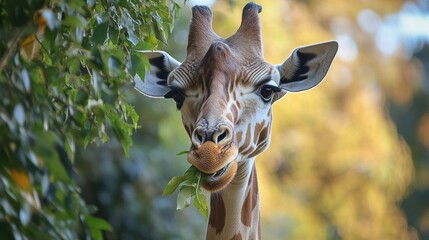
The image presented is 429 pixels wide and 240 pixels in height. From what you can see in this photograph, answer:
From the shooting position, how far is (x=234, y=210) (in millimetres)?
4723

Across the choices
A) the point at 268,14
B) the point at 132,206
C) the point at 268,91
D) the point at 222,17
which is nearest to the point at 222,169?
the point at 268,91

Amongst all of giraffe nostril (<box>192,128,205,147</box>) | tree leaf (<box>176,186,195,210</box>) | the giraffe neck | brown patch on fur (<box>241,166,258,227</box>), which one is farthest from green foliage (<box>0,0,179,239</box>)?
brown patch on fur (<box>241,166,258,227</box>)

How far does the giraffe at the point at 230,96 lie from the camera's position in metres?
4.21

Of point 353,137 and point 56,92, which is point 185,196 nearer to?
point 56,92

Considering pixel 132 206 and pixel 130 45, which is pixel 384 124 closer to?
pixel 132 206

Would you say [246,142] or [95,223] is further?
[246,142]

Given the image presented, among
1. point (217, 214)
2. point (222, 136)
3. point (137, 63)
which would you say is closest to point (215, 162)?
point (222, 136)

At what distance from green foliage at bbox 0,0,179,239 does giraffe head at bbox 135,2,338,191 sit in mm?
310

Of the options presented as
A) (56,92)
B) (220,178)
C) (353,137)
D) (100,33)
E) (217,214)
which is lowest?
(353,137)

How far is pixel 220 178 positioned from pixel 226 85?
45 centimetres

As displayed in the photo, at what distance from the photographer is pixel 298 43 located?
1819 centimetres

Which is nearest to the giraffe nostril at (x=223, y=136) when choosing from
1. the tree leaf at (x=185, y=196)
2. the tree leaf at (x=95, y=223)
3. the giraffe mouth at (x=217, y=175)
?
the giraffe mouth at (x=217, y=175)

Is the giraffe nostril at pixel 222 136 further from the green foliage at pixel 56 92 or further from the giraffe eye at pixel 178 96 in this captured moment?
the giraffe eye at pixel 178 96

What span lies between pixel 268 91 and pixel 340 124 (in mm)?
15114
